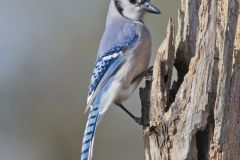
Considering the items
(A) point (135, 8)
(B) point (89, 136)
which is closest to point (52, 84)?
(A) point (135, 8)

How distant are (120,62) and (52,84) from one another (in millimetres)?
2132

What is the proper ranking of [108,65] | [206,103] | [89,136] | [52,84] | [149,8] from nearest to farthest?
[206,103]
[89,136]
[108,65]
[149,8]
[52,84]

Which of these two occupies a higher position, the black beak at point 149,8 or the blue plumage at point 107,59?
the black beak at point 149,8

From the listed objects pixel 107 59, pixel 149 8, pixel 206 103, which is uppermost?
pixel 149 8

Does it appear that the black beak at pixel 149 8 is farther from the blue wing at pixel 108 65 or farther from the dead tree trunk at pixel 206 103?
the dead tree trunk at pixel 206 103

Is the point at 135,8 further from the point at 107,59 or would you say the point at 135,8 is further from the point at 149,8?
the point at 107,59

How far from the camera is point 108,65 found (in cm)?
495

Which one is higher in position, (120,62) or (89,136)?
(120,62)

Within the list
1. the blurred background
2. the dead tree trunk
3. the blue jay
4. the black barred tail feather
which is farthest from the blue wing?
the blurred background

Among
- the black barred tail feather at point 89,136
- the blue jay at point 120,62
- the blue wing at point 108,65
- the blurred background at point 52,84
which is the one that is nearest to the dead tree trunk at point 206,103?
the black barred tail feather at point 89,136

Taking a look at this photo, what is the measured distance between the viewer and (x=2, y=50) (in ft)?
23.1

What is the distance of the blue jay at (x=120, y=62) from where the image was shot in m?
4.79

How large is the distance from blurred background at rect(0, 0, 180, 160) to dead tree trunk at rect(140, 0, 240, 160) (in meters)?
2.63

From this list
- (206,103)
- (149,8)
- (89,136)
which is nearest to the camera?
(206,103)
